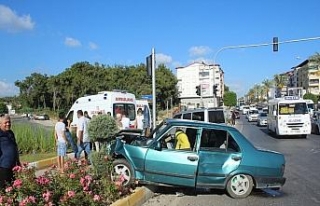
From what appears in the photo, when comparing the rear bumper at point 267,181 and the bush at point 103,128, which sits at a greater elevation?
the bush at point 103,128

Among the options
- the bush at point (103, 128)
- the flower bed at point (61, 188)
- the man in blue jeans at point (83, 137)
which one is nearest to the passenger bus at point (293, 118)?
the man in blue jeans at point (83, 137)

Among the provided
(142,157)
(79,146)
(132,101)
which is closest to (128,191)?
(142,157)

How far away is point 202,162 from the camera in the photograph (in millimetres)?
8953

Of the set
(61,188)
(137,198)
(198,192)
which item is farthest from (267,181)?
(61,188)

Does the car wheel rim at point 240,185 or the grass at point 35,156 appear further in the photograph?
the grass at point 35,156

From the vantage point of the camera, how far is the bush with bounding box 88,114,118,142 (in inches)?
469

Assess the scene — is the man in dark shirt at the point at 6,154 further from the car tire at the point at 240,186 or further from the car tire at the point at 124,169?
the car tire at the point at 240,186

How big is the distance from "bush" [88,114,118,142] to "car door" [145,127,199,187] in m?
2.85

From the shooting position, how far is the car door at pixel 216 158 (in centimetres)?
899

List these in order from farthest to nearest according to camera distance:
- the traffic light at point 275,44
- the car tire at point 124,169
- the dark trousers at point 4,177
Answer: the traffic light at point 275,44, the car tire at point 124,169, the dark trousers at point 4,177

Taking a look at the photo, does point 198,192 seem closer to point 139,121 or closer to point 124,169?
point 124,169

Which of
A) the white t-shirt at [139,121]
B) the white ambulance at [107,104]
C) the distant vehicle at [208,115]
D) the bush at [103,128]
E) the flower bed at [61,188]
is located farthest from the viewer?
the distant vehicle at [208,115]

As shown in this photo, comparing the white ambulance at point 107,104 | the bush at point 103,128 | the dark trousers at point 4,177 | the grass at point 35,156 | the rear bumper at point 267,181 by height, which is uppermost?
the white ambulance at point 107,104

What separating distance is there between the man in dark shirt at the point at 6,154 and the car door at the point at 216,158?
381cm
